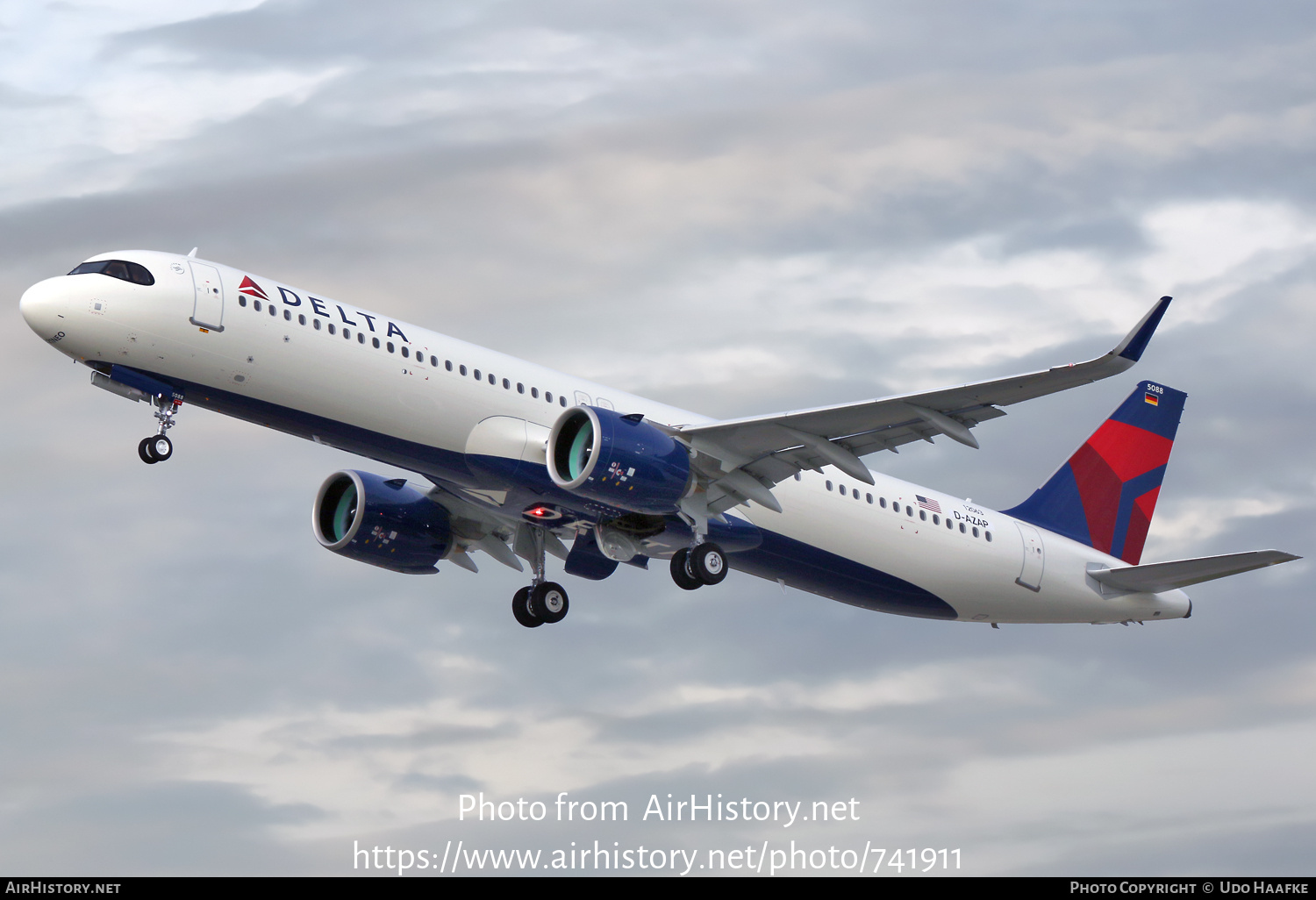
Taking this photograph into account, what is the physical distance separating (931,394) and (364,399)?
37.4 feet

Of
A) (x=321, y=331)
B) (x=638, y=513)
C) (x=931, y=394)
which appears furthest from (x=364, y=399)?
(x=931, y=394)

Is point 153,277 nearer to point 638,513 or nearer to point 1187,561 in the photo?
point 638,513

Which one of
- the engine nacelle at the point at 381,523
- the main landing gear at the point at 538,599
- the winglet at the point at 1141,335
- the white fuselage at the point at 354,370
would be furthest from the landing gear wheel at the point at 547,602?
the winglet at the point at 1141,335

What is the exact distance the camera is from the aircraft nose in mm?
31078

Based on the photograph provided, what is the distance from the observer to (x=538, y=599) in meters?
40.6

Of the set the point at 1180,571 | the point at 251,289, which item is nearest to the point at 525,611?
the point at 251,289

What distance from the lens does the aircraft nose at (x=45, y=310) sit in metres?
31.1

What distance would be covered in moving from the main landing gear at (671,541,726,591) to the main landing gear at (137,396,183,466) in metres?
11.5

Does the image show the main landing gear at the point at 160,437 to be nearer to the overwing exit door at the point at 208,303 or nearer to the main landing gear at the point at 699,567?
the overwing exit door at the point at 208,303

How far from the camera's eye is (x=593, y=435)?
33625 millimetres

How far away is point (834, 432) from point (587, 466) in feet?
17.8

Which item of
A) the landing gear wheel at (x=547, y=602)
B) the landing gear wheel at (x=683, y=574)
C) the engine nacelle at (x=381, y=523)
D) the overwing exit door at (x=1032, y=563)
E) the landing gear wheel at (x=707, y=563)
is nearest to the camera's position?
the landing gear wheel at (x=707, y=563)

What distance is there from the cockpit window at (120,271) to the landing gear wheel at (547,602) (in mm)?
13118

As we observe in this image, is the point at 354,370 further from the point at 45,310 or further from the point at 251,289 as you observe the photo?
the point at 45,310
